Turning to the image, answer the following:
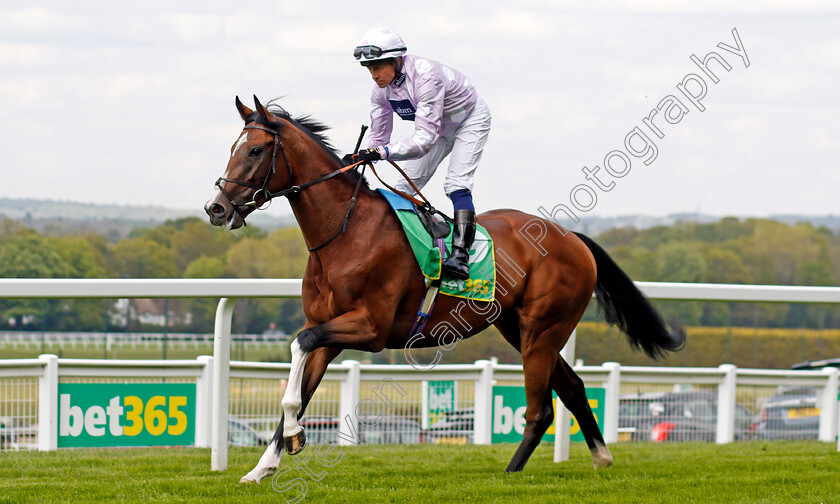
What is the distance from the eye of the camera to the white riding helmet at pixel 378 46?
15.3 feet

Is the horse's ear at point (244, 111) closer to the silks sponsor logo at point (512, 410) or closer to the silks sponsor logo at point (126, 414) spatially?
the silks sponsor logo at point (126, 414)

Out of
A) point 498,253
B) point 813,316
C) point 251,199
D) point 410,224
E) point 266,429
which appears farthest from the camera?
point 813,316

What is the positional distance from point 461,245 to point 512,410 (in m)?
2.76

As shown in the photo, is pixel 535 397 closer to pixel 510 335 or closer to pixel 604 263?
pixel 510 335

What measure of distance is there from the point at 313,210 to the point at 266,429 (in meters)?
2.84

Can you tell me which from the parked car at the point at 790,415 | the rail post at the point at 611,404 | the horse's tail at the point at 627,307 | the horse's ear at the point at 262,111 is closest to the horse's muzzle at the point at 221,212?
the horse's ear at the point at 262,111

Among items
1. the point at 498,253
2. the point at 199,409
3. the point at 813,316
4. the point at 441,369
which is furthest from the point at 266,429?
the point at 813,316

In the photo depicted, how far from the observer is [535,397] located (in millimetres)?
5238

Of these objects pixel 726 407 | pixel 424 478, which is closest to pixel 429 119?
pixel 424 478

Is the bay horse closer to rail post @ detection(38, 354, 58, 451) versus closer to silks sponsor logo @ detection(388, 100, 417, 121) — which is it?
silks sponsor logo @ detection(388, 100, 417, 121)

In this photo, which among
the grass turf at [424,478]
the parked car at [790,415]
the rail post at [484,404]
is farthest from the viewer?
the parked car at [790,415]

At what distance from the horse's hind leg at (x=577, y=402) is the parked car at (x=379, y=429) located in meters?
1.75

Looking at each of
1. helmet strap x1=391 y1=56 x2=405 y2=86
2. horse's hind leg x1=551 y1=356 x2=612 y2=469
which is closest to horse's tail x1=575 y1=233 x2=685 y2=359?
horse's hind leg x1=551 y1=356 x2=612 y2=469

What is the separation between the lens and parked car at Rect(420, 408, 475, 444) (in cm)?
716
